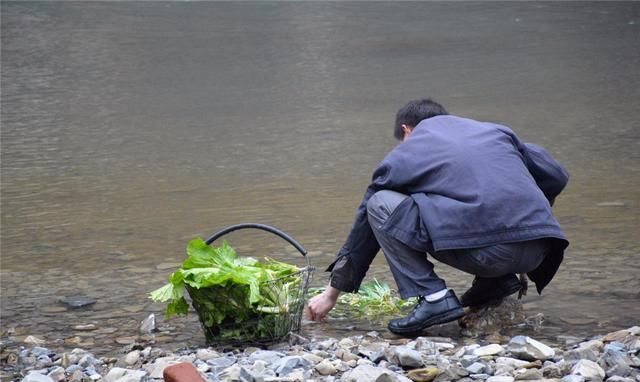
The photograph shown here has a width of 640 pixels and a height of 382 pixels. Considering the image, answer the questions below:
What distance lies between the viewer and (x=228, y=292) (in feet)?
13.8

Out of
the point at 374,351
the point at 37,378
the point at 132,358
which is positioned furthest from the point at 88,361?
the point at 374,351

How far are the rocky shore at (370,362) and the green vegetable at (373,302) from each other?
1.66 feet

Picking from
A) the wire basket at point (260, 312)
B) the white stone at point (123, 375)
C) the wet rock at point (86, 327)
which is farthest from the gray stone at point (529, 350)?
the wet rock at point (86, 327)

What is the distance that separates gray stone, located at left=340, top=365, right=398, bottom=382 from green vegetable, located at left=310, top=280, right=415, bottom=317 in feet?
4.09

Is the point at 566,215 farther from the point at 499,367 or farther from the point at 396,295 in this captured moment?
the point at 499,367

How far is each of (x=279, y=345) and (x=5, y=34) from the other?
13940 mm

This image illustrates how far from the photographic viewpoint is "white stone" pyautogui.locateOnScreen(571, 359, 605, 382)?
355 cm

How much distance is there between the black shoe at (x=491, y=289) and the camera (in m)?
4.54

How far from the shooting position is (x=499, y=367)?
3.79 m

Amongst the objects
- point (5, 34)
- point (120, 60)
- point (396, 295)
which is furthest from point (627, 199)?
point (5, 34)

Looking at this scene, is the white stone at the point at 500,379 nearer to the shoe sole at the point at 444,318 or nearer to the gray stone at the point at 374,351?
the gray stone at the point at 374,351

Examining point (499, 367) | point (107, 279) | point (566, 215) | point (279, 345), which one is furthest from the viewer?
point (566, 215)

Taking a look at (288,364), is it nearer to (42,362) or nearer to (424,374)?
(424,374)

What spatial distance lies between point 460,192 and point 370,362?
786 mm
